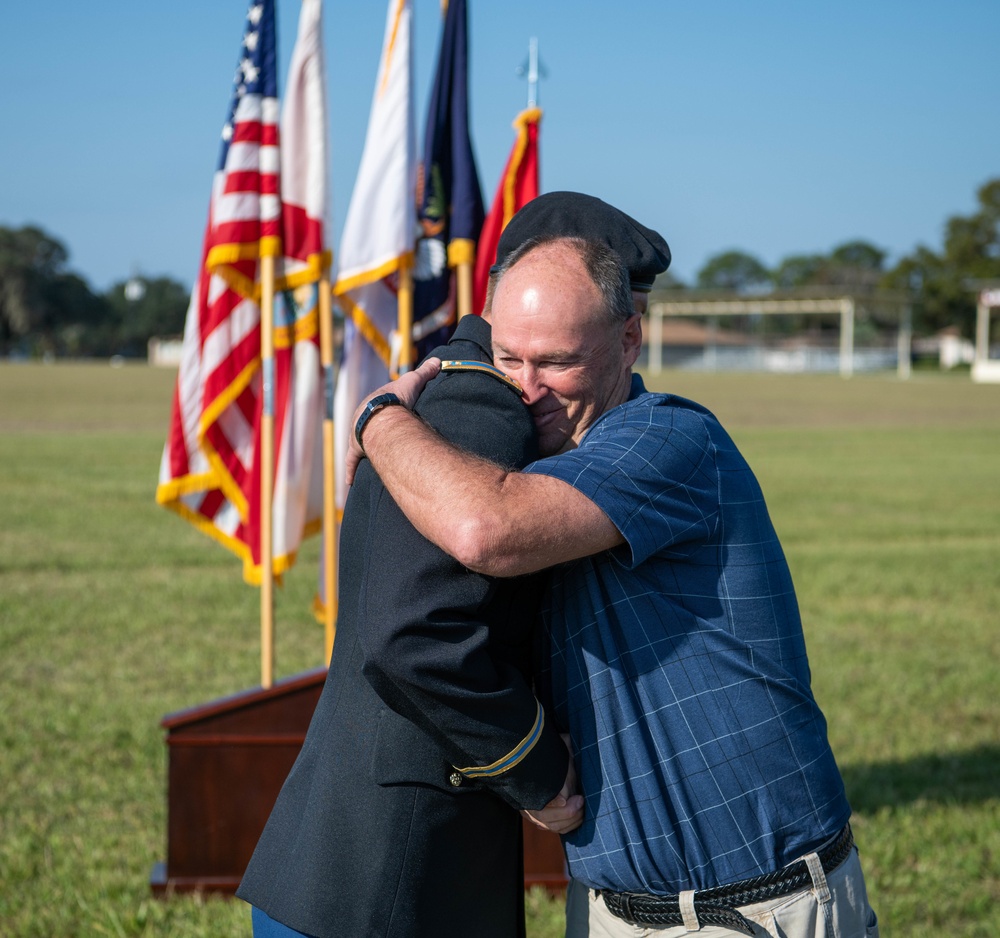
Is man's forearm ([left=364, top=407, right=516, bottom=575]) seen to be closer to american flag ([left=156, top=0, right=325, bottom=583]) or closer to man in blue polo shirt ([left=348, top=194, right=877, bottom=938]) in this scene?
man in blue polo shirt ([left=348, top=194, right=877, bottom=938])

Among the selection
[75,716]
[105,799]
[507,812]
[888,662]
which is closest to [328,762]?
[507,812]

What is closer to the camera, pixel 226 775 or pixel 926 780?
pixel 226 775

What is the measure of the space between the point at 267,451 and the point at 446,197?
1465 millimetres

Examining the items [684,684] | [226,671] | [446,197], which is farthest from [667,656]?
[226,671]

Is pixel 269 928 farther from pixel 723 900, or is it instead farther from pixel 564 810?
pixel 723 900

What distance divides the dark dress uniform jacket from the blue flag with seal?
3.01 m

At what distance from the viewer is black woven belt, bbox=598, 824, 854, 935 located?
1.78 metres

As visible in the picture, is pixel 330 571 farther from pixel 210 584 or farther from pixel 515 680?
pixel 210 584

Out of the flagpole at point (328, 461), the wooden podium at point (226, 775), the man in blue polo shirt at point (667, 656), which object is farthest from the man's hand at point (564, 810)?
the flagpole at point (328, 461)

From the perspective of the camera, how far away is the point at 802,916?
5.95 ft

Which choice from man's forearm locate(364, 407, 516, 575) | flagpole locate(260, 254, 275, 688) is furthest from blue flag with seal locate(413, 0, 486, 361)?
man's forearm locate(364, 407, 516, 575)

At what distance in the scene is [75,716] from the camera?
20.0 feet

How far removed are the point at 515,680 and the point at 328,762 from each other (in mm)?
365

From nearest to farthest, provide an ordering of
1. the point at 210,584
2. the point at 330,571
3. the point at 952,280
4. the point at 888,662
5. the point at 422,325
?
the point at 330,571, the point at 422,325, the point at 888,662, the point at 210,584, the point at 952,280
